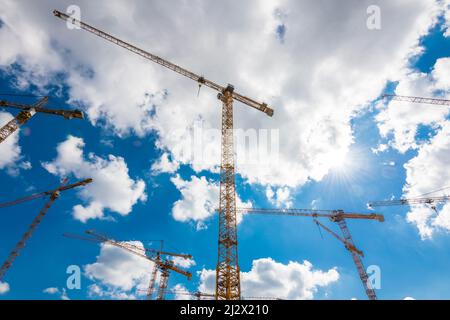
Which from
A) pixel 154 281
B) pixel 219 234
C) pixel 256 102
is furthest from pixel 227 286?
pixel 154 281

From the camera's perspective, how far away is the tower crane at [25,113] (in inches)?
1454

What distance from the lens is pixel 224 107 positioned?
43281 mm

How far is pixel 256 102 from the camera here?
5091cm

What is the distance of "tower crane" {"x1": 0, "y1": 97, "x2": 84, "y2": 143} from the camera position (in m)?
36.9

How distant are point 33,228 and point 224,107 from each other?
45.2 meters

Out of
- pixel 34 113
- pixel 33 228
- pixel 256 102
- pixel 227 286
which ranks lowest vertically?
pixel 227 286

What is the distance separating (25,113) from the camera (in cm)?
3959
